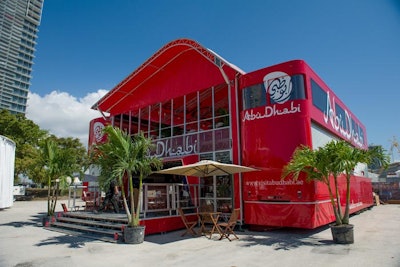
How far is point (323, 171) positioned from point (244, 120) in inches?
143

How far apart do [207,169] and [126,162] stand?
2703 millimetres

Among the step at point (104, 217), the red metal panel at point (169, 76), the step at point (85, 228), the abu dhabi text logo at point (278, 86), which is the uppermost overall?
the red metal panel at point (169, 76)

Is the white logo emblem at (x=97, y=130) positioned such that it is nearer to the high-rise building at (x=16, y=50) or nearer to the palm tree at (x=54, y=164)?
the palm tree at (x=54, y=164)

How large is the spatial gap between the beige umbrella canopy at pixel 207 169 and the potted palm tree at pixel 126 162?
76 centimetres

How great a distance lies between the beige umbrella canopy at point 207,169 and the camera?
353 inches

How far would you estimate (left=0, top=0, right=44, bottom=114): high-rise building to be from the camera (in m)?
90.2

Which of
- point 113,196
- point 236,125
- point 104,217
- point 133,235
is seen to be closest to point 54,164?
point 113,196

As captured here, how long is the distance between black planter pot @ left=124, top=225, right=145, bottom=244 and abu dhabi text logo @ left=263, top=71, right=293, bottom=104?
616 centimetres

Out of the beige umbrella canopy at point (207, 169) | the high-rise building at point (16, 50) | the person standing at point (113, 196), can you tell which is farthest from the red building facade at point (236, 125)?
the high-rise building at point (16, 50)

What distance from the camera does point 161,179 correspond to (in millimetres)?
16656

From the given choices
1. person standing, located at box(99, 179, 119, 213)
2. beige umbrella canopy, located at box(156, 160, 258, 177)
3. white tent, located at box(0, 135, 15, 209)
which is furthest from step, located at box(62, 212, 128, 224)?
white tent, located at box(0, 135, 15, 209)

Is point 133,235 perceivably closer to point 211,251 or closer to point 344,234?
point 211,251

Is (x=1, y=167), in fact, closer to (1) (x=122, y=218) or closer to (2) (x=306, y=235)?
(1) (x=122, y=218)

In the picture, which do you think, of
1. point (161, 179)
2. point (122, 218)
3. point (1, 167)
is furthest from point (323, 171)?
point (1, 167)
